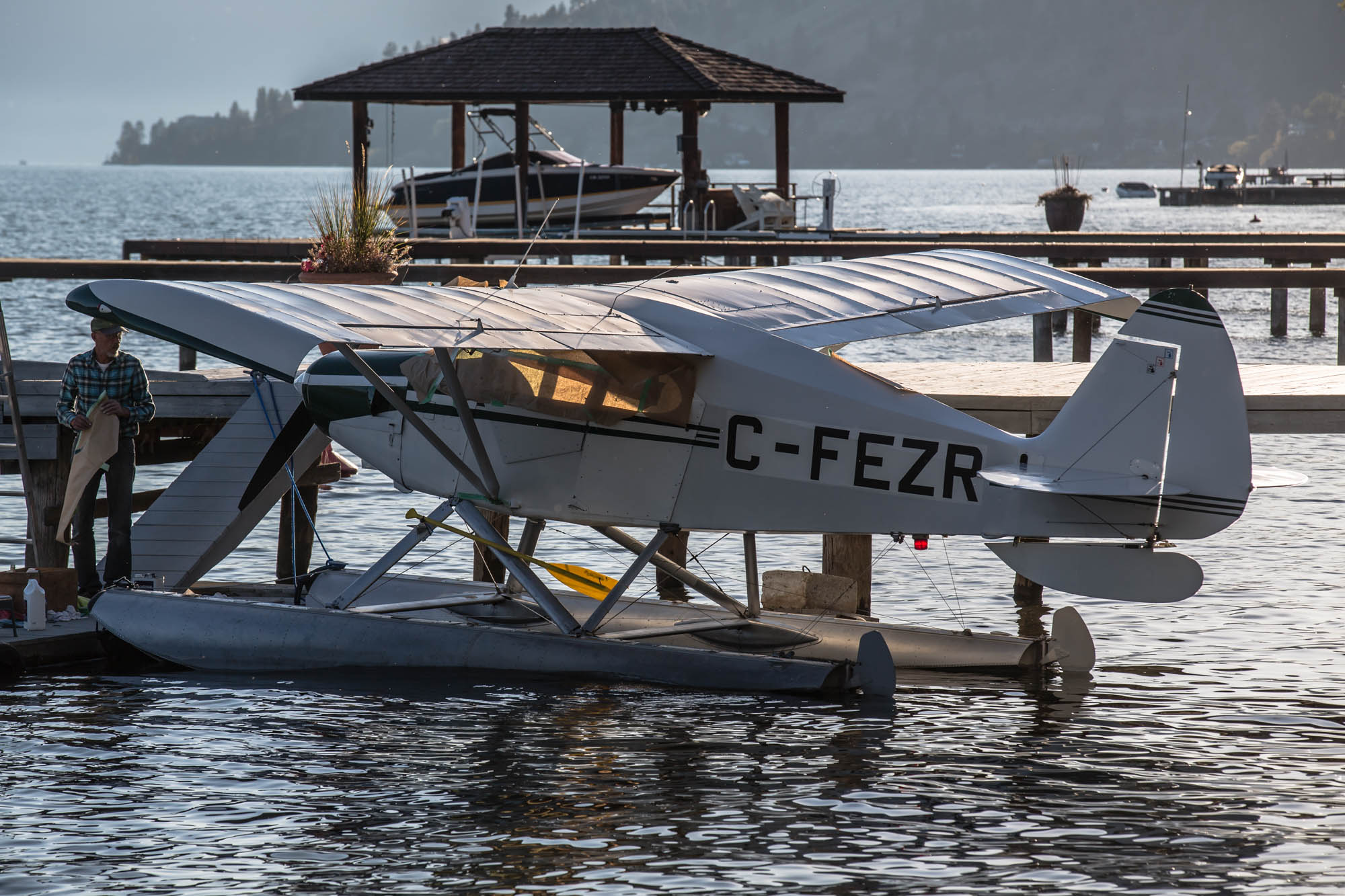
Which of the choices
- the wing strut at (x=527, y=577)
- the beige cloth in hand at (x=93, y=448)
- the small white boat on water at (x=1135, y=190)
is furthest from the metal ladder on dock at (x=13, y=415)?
the small white boat on water at (x=1135, y=190)

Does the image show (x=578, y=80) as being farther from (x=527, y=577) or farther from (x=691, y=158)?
(x=527, y=577)

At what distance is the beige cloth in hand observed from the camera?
9797 millimetres

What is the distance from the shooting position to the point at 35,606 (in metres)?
9.84

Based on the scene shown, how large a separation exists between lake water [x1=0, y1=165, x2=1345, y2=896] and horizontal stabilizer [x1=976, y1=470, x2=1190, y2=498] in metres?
1.29

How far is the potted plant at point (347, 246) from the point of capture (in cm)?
1359

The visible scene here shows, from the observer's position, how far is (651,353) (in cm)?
870

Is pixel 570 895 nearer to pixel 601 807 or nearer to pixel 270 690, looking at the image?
pixel 601 807

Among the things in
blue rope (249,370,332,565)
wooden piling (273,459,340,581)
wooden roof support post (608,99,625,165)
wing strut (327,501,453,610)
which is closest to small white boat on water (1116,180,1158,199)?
wooden roof support post (608,99,625,165)

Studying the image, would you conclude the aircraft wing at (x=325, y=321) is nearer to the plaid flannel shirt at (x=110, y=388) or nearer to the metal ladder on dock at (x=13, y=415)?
the plaid flannel shirt at (x=110, y=388)

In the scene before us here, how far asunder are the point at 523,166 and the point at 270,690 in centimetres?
2434

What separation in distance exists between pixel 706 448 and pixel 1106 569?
2248 mm

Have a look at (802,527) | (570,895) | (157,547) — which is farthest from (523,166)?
(570,895)

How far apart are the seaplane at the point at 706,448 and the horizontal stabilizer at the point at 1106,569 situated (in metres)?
0.01

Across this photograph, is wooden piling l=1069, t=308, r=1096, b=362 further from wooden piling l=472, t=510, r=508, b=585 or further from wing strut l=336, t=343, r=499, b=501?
wing strut l=336, t=343, r=499, b=501
